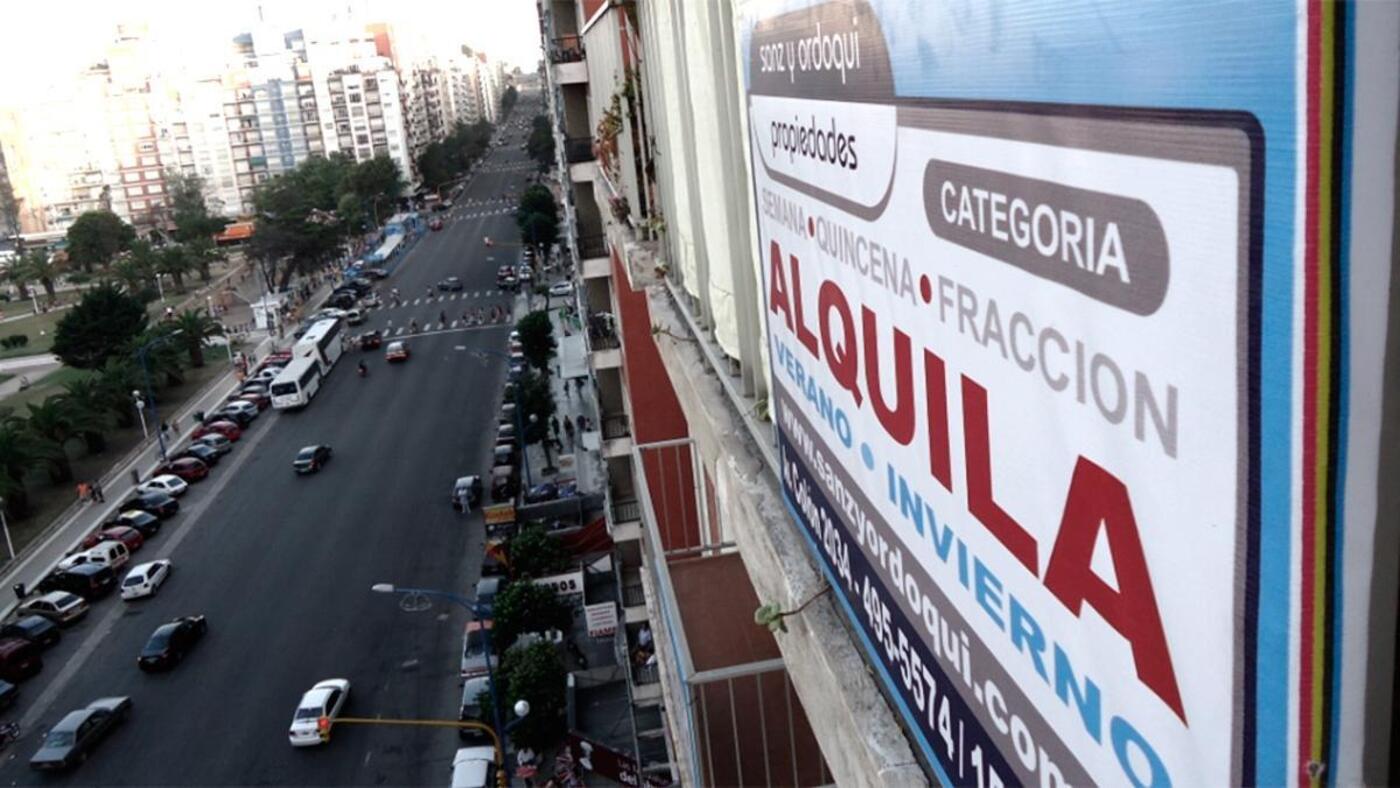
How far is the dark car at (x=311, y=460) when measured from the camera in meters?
33.6

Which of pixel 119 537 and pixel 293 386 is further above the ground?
pixel 293 386

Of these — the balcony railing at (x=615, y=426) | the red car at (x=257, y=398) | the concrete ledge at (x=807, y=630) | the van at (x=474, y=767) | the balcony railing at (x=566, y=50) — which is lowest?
the van at (x=474, y=767)

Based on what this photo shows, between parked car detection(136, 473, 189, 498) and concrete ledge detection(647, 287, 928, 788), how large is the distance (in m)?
29.8

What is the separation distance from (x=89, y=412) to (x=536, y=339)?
1403cm

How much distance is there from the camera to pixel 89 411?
35.5 m

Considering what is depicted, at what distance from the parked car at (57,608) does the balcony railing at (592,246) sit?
14428 mm

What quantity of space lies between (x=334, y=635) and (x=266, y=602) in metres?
2.95

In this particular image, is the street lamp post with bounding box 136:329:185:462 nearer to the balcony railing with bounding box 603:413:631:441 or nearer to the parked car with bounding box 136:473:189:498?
the parked car with bounding box 136:473:189:498

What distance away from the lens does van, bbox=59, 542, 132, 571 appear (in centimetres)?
2723

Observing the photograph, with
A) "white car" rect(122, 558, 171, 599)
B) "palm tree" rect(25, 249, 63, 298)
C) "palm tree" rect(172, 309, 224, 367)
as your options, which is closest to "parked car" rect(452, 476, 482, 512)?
"white car" rect(122, 558, 171, 599)

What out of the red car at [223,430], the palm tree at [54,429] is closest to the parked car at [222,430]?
the red car at [223,430]

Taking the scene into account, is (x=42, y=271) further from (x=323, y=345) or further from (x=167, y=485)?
(x=167, y=485)

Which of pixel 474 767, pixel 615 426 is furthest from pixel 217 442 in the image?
pixel 474 767

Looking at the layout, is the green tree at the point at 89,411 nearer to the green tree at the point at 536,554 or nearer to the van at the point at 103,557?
the van at the point at 103,557
